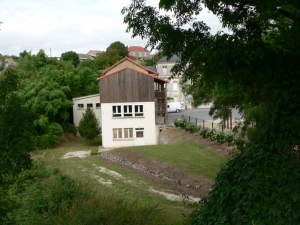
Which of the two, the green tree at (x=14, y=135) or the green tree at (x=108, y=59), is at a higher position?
the green tree at (x=108, y=59)

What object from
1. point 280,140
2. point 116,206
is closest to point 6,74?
point 116,206

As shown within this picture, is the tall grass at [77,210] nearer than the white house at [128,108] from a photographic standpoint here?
Yes

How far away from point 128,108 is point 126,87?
6.64 feet

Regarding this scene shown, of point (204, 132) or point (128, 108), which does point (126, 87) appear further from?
point (204, 132)

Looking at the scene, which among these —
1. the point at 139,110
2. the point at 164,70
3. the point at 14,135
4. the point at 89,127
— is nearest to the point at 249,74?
the point at 14,135

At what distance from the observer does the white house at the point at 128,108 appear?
3531 cm

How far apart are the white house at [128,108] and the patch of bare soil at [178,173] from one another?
2948 mm

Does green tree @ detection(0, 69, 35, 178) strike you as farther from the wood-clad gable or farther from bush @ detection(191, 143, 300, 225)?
the wood-clad gable

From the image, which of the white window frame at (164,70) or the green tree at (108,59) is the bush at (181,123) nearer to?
the white window frame at (164,70)

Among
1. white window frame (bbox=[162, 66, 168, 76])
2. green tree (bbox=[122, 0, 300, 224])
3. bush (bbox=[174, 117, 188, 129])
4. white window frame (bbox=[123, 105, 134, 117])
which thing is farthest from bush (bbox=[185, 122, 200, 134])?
green tree (bbox=[122, 0, 300, 224])

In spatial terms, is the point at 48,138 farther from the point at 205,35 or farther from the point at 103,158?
the point at 205,35

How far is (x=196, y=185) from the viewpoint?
20328 millimetres

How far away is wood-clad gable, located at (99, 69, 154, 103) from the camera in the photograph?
115ft

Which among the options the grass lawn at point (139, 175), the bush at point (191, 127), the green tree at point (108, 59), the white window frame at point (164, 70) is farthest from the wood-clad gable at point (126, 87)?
the green tree at point (108, 59)
